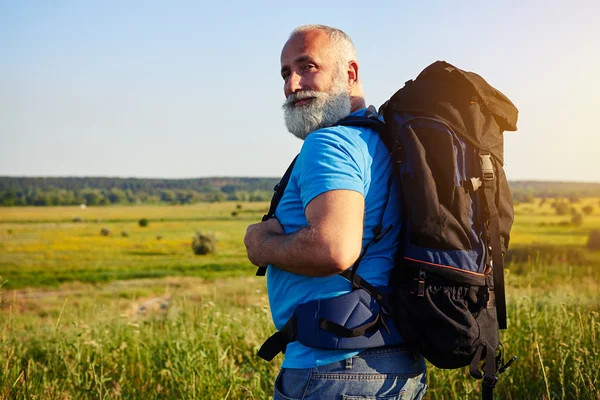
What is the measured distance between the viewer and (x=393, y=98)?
226cm

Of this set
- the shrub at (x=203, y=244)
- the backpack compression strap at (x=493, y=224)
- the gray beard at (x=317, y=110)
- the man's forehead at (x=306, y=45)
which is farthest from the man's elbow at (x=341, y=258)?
the shrub at (x=203, y=244)

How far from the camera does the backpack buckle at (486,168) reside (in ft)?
6.86

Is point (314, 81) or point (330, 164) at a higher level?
point (314, 81)

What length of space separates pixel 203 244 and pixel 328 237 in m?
84.7

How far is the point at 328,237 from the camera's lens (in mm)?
1856

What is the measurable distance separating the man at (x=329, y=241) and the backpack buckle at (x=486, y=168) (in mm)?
362

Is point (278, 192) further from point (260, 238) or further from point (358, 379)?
point (358, 379)

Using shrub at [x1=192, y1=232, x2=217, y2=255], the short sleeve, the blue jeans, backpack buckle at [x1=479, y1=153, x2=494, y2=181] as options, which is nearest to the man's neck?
the short sleeve

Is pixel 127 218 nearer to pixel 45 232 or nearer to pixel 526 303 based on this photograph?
pixel 45 232

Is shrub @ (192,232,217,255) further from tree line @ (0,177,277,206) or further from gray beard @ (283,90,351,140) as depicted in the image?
gray beard @ (283,90,351,140)

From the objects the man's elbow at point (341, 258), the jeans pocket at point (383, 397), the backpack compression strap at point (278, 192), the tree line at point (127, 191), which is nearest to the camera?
the man's elbow at point (341, 258)

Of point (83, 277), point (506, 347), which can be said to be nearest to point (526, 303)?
point (506, 347)

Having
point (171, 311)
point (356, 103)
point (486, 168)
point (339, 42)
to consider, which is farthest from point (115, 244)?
point (486, 168)

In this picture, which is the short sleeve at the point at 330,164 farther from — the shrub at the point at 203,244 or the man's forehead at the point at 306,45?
the shrub at the point at 203,244
